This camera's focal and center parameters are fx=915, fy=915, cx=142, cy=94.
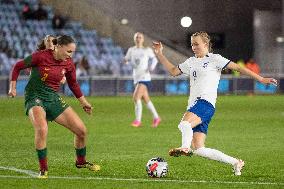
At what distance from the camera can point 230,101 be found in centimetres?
3744

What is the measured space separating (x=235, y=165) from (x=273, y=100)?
83.9 ft

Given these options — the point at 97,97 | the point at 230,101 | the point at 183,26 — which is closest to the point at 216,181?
the point at 230,101

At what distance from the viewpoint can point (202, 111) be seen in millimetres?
12992

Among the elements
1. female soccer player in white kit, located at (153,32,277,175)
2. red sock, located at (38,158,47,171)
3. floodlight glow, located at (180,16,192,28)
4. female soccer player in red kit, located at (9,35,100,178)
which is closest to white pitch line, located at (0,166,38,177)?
red sock, located at (38,158,47,171)

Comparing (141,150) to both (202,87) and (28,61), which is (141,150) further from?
(28,61)

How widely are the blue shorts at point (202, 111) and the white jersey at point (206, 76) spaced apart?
8 centimetres

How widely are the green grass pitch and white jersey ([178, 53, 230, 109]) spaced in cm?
114

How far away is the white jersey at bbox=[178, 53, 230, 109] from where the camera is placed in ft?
43.2

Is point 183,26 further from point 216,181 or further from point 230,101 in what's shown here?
point 216,181

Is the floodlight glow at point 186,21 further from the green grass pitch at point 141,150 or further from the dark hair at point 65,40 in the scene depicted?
the dark hair at point 65,40

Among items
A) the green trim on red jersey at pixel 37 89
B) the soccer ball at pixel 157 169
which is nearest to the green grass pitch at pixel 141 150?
the soccer ball at pixel 157 169

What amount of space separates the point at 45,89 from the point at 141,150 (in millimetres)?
4569

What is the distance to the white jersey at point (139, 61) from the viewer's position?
82.1 ft

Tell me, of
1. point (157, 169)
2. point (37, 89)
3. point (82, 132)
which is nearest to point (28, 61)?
point (37, 89)
